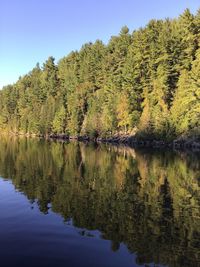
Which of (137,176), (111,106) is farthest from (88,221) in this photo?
(111,106)

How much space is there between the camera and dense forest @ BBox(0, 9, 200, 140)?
77.8 metres

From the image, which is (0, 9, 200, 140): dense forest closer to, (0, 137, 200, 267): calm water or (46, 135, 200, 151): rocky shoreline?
(46, 135, 200, 151): rocky shoreline

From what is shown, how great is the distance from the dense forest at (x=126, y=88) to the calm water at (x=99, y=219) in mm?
40436

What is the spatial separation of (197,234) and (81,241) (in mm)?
5608

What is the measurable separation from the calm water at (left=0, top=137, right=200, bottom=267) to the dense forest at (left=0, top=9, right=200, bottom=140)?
133ft

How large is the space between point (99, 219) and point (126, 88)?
8063 centimetres

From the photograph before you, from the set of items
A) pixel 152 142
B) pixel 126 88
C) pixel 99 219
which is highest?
pixel 126 88

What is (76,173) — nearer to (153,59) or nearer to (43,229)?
(43,229)

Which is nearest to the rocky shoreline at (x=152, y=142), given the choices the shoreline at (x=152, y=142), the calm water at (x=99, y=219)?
the shoreline at (x=152, y=142)

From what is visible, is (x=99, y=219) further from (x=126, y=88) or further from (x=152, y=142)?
(x=126, y=88)

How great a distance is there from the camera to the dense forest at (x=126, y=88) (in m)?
77.8

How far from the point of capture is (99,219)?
2098cm

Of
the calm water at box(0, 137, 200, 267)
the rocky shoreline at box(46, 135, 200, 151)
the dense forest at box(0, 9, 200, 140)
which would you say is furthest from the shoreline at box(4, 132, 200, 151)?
the calm water at box(0, 137, 200, 267)

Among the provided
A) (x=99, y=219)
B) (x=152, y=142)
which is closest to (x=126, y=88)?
(x=152, y=142)
